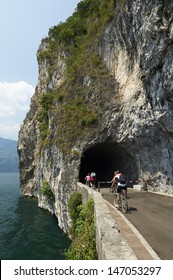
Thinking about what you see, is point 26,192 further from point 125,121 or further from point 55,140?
point 125,121

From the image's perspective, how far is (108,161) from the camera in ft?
151

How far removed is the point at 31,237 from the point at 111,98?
19.4 meters

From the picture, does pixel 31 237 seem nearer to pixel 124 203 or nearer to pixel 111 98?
pixel 124 203

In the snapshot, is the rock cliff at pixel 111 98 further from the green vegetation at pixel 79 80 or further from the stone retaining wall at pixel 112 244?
the stone retaining wall at pixel 112 244

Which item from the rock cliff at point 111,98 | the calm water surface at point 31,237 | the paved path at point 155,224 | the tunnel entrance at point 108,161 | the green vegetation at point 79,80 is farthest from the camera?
the tunnel entrance at point 108,161

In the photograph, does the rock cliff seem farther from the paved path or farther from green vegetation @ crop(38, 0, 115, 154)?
the paved path

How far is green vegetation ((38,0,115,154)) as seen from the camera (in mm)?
33531

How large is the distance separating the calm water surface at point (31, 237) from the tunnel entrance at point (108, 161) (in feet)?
34.2

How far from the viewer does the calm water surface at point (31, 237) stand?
23.7m

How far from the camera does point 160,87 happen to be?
72.3ft

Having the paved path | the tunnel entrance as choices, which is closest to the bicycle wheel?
the paved path

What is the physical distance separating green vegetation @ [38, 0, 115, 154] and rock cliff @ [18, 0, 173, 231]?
13 cm

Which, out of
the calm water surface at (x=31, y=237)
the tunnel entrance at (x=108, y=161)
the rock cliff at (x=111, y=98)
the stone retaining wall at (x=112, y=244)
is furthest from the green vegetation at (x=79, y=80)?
the stone retaining wall at (x=112, y=244)

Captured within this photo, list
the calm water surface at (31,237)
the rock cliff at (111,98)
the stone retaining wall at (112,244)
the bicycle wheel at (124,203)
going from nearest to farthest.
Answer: the stone retaining wall at (112,244) → the bicycle wheel at (124,203) → the rock cliff at (111,98) → the calm water surface at (31,237)
